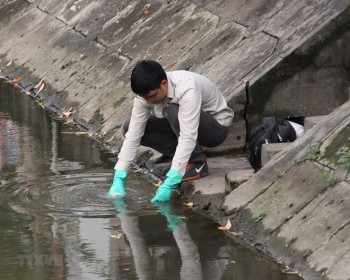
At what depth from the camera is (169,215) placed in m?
8.49

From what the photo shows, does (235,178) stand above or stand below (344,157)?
below

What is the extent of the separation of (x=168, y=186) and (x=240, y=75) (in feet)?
6.88

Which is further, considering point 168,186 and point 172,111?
point 172,111

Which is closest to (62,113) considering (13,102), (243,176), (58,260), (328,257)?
(13,102)

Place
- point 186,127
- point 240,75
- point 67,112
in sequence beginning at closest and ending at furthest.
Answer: point 186,127, point 240,75, point 67,112

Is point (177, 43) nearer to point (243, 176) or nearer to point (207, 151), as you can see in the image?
point (207, 151)

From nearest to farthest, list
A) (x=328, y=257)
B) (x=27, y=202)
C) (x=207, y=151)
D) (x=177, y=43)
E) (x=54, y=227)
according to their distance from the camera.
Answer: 1. (x=328, y=257)
2. (x=54, y=227)
3. (x=27, y=202)
4. (x=207, y=151)
5. (x=177, y=43)

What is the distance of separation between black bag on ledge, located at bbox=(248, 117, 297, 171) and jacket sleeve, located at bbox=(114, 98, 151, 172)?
97cm

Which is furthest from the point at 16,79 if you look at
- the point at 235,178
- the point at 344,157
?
the point at 344,157

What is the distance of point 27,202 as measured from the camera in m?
8.82

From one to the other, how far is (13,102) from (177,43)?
2.20m

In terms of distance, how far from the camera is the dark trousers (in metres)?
9.01

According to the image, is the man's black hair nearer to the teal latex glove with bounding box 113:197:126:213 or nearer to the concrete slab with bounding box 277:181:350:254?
the teal latex glove with bounding box 113:197:126:213

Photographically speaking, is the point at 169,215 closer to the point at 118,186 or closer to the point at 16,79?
the point at 118,186
